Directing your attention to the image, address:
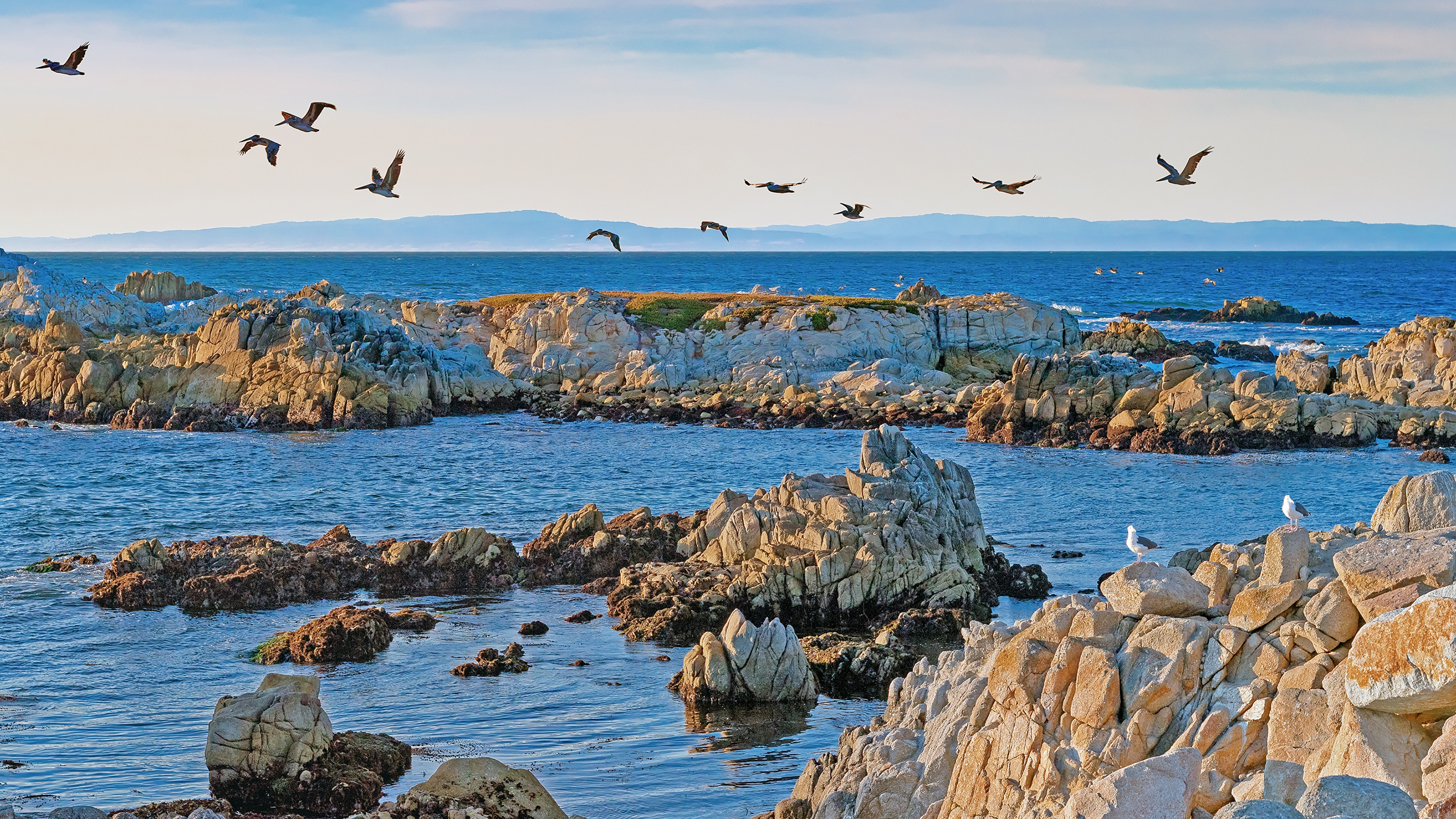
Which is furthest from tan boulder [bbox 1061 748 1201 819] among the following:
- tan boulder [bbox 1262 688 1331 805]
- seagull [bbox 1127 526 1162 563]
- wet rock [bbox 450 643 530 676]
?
wet rock [bbox 450 643 530 676]

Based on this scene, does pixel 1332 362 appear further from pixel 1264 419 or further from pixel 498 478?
pixel 498 478

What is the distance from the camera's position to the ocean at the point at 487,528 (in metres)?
16.6

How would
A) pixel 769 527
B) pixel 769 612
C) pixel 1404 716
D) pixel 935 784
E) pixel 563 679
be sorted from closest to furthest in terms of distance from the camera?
pixel 1404 716
pixel 935 784
pixel 563 679
pixel 769 612
pixel 769 527

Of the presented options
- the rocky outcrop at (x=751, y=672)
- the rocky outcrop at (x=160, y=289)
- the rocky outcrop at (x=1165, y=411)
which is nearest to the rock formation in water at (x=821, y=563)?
the rocky outcrop at (x=751, y=672)

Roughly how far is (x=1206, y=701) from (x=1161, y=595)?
3.94ft

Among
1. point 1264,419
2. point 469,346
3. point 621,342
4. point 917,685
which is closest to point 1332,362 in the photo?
point 1264,419

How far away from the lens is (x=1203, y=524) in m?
33.0

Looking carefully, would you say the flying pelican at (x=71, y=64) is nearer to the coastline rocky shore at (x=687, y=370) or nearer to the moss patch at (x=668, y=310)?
the coastline rocky shore at (x=687, y=370)

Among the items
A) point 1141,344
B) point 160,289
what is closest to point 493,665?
point 1141,344

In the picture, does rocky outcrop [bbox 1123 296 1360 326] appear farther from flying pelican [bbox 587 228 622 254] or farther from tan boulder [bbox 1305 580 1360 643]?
tan boulder [bbox 1305 580 1360 643]

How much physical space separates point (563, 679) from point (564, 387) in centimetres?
4337

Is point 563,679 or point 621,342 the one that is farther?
point 621,342

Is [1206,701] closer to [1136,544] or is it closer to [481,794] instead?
[481,794]

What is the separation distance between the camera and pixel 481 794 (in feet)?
44.2
